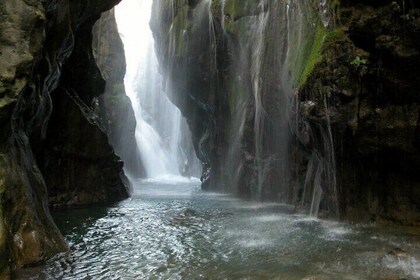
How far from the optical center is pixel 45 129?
1709cm

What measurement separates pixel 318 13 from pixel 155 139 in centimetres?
4922

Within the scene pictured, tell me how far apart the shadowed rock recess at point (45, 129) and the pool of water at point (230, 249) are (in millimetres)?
1002

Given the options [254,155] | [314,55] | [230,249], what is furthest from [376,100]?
[254,155]

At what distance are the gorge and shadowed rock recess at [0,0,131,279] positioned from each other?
49 mm

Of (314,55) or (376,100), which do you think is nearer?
(376,100)

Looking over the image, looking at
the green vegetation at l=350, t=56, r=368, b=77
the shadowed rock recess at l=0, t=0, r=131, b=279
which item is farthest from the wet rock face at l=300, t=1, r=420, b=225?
the shadowed rock recess at l=0, t=0, r=131, b=279

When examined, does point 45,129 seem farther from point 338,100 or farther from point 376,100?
point 376,100

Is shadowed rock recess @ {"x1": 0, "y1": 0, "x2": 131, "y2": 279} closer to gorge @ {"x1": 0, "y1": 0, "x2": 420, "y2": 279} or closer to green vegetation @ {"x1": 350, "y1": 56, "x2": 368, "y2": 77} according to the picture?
gorge @ {"x1": 0, "y1": 0, "x2": 420, "y2": 279}

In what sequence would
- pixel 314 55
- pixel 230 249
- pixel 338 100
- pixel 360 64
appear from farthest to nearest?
pixel 314 55 → pixel 338 100 → pixel 360 64 → pixel 230 249

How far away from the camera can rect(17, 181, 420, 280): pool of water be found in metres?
7.88

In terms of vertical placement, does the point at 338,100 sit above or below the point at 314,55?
below

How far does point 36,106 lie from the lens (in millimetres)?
13164

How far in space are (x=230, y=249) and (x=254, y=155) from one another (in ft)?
44.4

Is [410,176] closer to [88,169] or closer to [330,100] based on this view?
[330,100]
